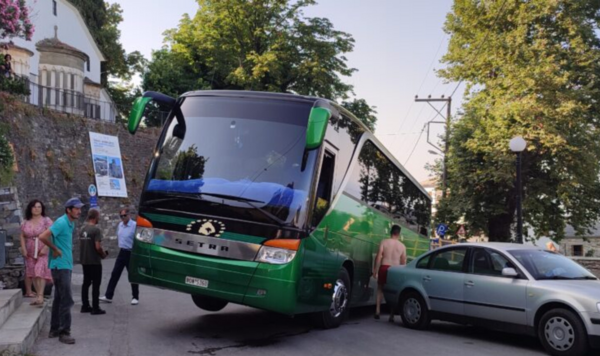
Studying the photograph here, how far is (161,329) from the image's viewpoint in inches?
352

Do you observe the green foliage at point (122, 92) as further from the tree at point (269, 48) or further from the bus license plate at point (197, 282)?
the bus license plate at point (197, 282)

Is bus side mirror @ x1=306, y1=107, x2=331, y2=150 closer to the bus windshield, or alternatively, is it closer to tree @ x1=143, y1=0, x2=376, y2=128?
the bus windshield

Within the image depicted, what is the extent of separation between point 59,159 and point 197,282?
20426mm

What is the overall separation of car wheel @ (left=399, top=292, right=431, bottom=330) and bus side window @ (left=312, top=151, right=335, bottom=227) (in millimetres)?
2958

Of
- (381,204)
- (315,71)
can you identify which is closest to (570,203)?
(315,71)

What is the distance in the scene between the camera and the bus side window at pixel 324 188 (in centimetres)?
823

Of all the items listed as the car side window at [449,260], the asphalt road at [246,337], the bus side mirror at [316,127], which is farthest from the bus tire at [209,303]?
the bus side mirror at [316,127]

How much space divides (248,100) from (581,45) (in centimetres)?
2624

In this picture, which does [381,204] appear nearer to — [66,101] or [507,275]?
[507,275]

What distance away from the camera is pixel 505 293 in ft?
29.1

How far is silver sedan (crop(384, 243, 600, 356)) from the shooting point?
7.96 meters

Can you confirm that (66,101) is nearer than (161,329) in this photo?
No

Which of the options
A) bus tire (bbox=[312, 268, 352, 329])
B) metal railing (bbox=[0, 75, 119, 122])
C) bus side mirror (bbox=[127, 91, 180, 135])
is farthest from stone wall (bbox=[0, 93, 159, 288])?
bus tire (bbox=[312, 268, 352, 329])

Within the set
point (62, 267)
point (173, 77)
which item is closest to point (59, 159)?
point (62, 267)
